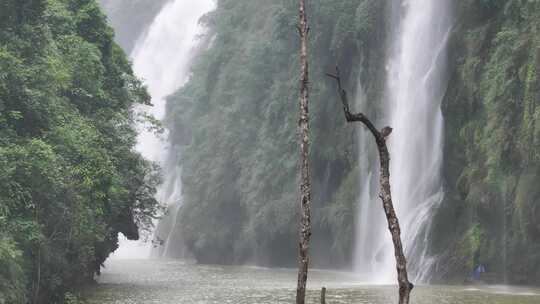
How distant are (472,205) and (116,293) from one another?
1405cm

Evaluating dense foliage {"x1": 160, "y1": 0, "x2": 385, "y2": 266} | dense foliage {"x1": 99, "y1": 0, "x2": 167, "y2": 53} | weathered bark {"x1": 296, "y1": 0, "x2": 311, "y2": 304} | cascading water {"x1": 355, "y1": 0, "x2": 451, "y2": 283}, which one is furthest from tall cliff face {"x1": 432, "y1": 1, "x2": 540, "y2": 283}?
dense foliage {"x1": 99, "y1": 0, "x2": 167, "y2": 53}

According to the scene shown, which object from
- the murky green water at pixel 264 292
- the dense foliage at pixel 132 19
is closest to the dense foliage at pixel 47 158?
the murky green water at pixel 264 292

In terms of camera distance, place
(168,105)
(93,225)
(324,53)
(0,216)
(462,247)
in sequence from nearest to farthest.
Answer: (0,216) < (93,225) < (462,247) < (324,53) < (168,105)

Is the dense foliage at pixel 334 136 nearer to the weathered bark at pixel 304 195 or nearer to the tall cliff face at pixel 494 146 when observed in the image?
the tall cliff face at pixel 494 146

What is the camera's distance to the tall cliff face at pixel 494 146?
30.2 metres

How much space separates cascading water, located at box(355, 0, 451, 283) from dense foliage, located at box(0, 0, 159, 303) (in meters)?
12.4

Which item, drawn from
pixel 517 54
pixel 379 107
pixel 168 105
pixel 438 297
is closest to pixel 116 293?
pixel 438 297

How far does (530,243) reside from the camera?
31.4 metres

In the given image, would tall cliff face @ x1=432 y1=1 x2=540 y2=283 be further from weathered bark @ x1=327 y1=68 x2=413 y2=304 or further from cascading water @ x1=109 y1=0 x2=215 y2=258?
cascading water @ x1=109 y1=0 x2=215 y2=258

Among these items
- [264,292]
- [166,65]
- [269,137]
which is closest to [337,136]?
[269,137]

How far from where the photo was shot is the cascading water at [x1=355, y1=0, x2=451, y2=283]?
37.0 metres

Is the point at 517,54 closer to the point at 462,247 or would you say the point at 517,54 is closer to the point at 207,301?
the point at 462,247

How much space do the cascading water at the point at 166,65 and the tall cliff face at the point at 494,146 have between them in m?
35.2

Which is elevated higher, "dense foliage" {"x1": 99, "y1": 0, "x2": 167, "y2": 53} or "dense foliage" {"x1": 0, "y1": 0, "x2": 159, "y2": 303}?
"dense foliage" {"x1": 99, "y1": 0, "x2": 167, "y2": 53}
